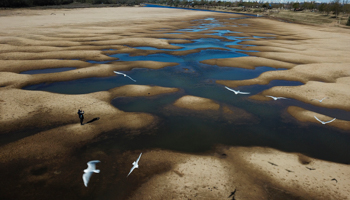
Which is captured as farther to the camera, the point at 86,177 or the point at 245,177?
the point at 245,177

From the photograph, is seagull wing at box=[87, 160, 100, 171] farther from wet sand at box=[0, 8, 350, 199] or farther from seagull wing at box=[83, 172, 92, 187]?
wet sand at box=[0, 8, 350, 199]

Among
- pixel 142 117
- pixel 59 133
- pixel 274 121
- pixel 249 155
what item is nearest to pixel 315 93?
pixel 274 121

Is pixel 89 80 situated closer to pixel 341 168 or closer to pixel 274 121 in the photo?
pixel 274 121

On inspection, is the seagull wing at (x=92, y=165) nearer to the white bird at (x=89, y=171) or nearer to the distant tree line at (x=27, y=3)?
the white bird at (x=89, y=171)

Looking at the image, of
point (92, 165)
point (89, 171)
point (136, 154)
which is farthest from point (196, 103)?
point (89, 171)

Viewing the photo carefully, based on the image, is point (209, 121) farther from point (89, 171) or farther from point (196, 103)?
point (89, 171)

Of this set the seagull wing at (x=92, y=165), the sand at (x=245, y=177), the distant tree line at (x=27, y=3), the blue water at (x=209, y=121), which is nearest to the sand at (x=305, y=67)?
the blue water at (x=209, y=121)

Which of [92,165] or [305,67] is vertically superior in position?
[305,67]

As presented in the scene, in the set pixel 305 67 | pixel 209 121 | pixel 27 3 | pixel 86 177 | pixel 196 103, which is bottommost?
pixel 86 177

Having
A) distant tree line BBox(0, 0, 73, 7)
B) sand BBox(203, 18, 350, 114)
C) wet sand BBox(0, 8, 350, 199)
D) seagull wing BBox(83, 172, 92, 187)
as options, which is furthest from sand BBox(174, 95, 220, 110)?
distant tree line BBox(0, 0, 73, 7)
